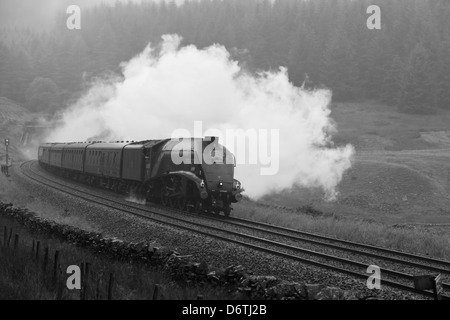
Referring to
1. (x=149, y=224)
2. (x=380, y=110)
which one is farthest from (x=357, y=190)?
(x=380, y=110)

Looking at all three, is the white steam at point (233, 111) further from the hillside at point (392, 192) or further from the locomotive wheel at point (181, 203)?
the locomotive wheel at point (181, 203)

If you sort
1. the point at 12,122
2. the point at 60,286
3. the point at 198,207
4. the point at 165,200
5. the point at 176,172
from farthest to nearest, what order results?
the point at 12,122 → the point at 165,200 → the point at 176,172 → the point at 198,207 → the point at 60,286

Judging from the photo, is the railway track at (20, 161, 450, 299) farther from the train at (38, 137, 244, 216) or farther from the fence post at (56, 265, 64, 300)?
the fence post at (56, 265, 64, 300)

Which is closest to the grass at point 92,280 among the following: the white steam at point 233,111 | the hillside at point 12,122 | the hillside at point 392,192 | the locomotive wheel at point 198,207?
the locomotive wheel at point 198,207

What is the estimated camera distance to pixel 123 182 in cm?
2919

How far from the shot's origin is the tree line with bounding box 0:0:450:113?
277 ft

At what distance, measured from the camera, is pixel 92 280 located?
9.42 m

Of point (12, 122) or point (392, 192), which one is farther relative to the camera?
point (12, 122)

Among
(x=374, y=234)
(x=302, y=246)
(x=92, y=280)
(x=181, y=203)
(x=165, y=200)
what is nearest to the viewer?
(x=92, y=280)

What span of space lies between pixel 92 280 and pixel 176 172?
1241 centimetres

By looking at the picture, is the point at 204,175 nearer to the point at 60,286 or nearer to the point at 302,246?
the point at 302,246

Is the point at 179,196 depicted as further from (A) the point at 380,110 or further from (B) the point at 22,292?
(A) the point at 380,110

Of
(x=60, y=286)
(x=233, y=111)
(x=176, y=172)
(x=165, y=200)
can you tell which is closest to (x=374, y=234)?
(x=176, y=172)

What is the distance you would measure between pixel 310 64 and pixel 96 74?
48.7 m
